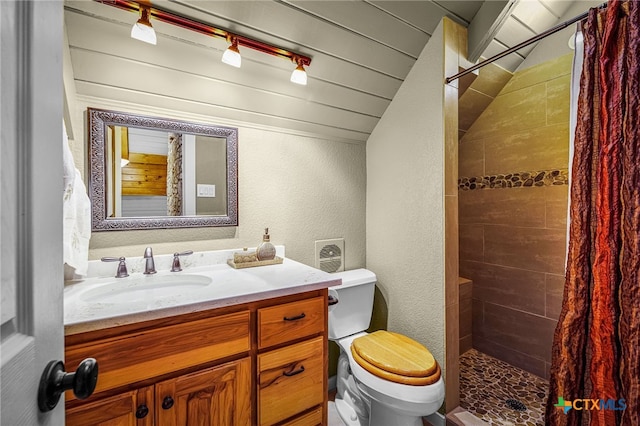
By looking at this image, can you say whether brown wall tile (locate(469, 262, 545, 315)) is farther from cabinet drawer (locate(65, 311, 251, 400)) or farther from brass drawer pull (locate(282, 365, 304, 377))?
cabinet drawer (locate(65, 311, 251, 400))

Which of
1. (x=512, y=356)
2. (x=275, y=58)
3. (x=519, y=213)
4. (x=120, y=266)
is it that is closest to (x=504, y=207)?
(x=519, y=213)

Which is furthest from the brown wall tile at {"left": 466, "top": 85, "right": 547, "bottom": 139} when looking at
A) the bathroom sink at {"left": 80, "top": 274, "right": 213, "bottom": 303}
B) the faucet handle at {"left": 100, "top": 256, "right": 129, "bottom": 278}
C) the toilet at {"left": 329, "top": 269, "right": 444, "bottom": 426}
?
the faucet handle at {"left": 100, "top": 256, "right": 129, "bottom": 278}

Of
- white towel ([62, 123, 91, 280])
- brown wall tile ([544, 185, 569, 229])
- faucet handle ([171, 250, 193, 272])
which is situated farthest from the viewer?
brown wall tile ([544, 185, 569, 229])

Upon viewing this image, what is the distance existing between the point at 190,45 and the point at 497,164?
2118 millimetres

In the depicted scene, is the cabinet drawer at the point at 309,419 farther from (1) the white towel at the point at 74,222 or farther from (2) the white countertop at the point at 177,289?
(1) the white towel at the point at 74,222

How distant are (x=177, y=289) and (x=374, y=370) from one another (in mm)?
979

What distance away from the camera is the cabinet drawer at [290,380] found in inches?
44.3

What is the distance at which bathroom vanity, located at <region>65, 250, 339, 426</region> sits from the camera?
871 mm

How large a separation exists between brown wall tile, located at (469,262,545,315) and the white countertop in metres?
1.54

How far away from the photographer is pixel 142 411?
36.2 inches

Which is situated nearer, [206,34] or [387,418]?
[206,34]

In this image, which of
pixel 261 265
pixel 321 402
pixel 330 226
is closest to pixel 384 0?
pixel 330 226

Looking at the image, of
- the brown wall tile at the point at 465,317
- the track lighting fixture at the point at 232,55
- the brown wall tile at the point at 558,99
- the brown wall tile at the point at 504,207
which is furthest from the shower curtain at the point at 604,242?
the track lighting fixture at the point at 232,55

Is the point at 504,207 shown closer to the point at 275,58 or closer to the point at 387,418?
Answer: the point at 387,418
